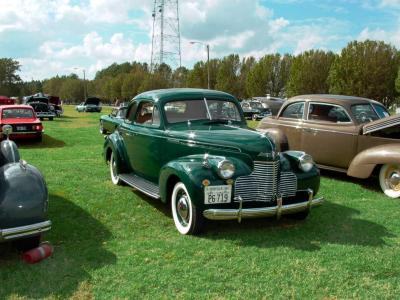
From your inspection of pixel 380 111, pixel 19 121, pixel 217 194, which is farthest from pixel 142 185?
pixel 19 121

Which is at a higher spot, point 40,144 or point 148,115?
point 148,115

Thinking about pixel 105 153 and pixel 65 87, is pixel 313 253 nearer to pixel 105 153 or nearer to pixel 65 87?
pixel 105 153

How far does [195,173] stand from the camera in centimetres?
525

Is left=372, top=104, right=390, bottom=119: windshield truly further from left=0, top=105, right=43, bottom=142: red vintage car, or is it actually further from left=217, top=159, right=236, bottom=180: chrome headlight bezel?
left=0, top=105, right=43, bottom=142: red vintage car

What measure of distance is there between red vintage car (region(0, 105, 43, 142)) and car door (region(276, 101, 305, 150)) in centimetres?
933

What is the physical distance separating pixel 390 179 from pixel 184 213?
4.13 m

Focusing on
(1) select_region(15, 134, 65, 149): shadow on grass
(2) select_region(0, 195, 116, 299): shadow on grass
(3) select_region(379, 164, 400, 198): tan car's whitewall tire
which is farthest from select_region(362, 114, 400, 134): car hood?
(1) select_region(15, 134, 65, 149): shadow on grass

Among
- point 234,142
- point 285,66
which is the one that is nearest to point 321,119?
point 234,142

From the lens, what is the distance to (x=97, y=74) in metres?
165

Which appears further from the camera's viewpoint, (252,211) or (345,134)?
(345,134)

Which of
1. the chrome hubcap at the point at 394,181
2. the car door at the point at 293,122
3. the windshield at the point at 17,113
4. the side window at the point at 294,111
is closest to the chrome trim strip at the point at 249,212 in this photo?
the chrome hubcap at the point at 394,181

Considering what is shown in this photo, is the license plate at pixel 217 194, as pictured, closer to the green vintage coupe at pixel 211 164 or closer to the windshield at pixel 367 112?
the green vintage coupe at pixel 211 164

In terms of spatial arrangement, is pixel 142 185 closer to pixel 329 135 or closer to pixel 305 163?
pixel 305 163

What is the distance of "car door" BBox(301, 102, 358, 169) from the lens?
337 inches
